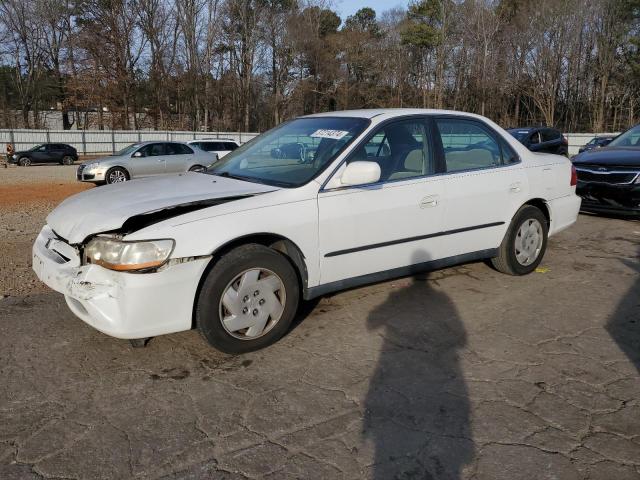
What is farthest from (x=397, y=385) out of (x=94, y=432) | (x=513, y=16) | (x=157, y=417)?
(x=513, y=16)

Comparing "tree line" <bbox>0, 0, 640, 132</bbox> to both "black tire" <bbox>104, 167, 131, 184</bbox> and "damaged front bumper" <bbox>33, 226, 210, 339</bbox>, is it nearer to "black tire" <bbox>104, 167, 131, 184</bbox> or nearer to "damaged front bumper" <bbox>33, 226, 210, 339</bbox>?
"black tire" <bbox>104, 167, 131, 184</bbox>

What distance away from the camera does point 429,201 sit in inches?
167

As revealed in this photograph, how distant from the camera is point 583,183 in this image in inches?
327

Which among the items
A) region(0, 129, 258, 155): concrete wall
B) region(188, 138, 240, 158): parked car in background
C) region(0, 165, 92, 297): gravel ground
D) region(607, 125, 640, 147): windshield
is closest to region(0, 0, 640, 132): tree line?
region(0, 129, 258, 155): concrete wall

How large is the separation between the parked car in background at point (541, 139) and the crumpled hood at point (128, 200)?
15192 millimetres

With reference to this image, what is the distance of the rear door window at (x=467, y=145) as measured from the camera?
178 inches

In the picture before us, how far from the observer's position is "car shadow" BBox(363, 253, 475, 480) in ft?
8.04

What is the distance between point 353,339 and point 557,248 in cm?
392

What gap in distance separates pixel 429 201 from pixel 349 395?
1850 millimetres

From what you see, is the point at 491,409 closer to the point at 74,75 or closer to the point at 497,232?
the point at 497,232

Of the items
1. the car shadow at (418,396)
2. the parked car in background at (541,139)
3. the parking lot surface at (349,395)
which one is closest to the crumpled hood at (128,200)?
the parking lot surface at (349,395)

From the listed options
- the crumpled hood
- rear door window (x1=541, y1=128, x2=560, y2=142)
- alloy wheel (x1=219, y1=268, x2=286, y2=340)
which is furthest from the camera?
rear door window (x1=541, y1=128, x2=560, y2=142)

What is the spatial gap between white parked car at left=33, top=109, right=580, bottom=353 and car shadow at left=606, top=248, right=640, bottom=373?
947 millimetres

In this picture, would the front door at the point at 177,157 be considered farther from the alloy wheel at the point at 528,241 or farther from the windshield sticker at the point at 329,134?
the alloy wheel at the point at 528,241
